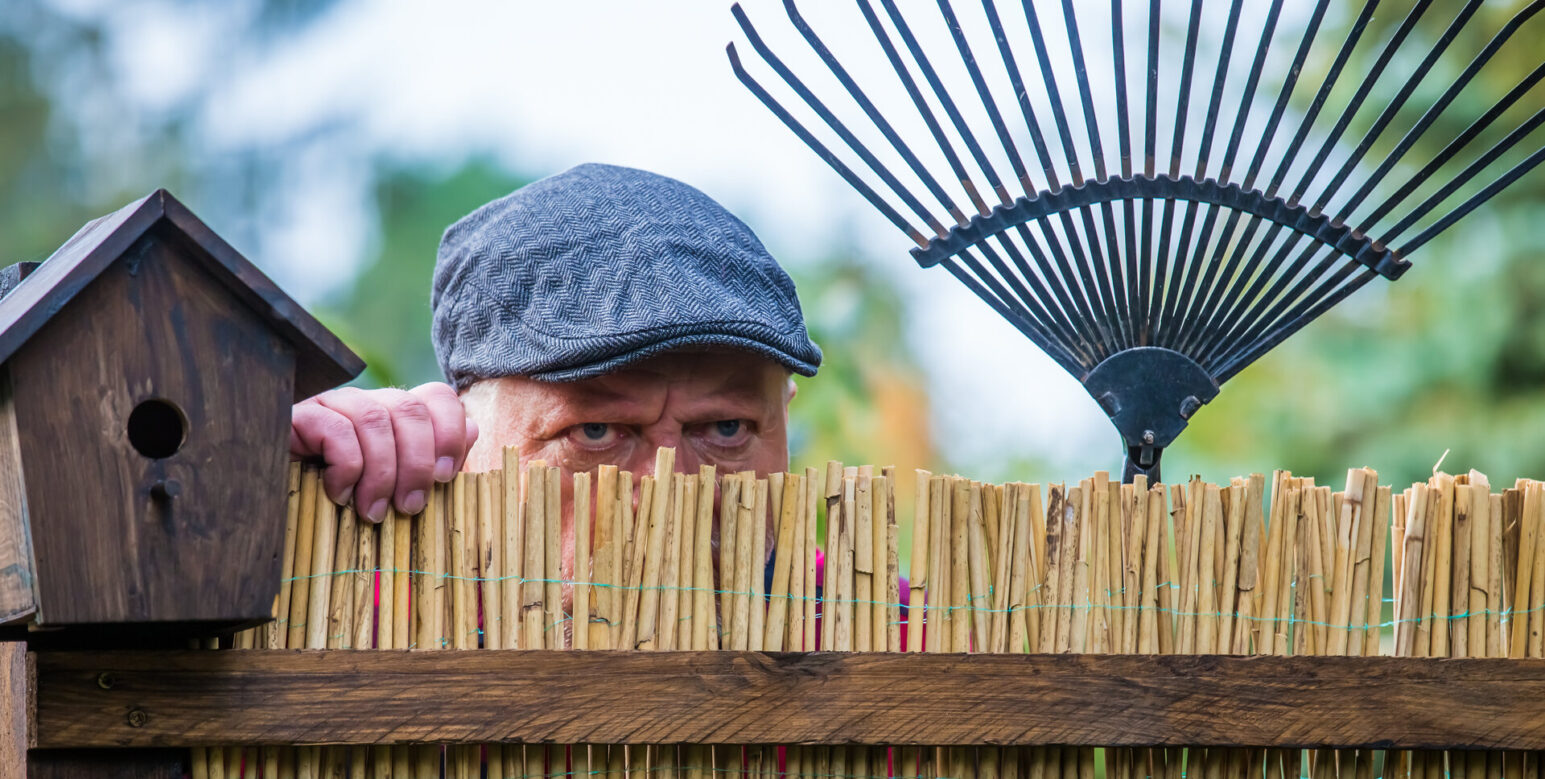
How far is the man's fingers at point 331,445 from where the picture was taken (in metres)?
1.50

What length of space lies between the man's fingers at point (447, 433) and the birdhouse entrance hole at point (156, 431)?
279mm

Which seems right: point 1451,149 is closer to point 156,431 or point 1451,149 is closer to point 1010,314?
point 1010,314

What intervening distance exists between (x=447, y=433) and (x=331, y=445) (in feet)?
0.44

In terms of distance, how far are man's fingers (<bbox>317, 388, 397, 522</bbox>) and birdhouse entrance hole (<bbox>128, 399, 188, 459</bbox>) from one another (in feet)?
0.56

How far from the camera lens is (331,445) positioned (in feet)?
4.95

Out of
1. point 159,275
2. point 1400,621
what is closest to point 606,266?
point 159,275

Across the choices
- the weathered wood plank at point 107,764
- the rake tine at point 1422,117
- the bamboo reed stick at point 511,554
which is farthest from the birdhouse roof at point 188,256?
the rake tine at point 1422,117

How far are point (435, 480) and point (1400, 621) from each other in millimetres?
1303

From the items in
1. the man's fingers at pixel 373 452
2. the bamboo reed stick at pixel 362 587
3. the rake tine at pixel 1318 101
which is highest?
the rake tine at pixel 1318 101

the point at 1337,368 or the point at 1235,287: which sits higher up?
the point at 1337,368

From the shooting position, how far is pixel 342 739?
1480 mm

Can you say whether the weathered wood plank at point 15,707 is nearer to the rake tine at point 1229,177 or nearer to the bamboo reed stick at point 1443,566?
the rake tine at point 1229,177

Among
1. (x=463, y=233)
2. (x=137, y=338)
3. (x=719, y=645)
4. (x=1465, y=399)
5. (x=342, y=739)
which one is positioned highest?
(x=1465, y=399)

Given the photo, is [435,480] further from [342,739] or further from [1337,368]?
[1337,368]
